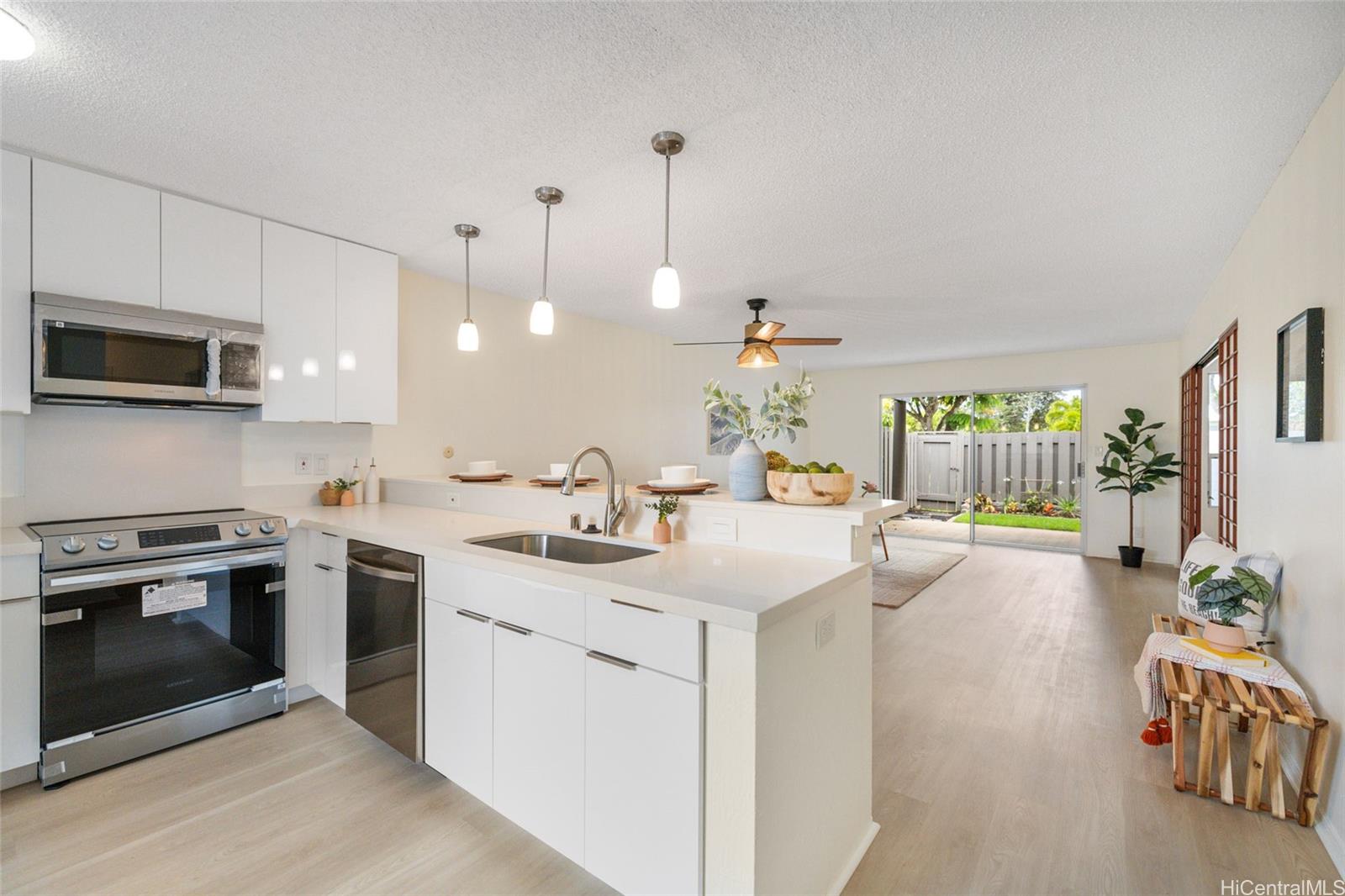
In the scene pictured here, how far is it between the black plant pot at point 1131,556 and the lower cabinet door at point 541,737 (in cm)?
666

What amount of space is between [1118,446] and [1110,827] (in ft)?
17.6

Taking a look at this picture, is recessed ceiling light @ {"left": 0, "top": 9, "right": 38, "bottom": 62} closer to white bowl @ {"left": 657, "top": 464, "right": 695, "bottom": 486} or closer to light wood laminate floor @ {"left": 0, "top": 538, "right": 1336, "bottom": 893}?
white bowl @ {"left": 657, "top": 464, "right": 695, "bottom": 486}

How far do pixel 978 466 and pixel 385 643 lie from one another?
26.7 ft

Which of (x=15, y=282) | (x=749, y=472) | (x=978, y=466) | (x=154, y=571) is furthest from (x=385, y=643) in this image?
(x=978, y=466)

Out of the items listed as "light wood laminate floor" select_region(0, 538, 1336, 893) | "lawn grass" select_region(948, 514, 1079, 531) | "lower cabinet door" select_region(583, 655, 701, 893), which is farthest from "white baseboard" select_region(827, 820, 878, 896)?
"lawn grass" select_region(948, 514, 1079, 531)

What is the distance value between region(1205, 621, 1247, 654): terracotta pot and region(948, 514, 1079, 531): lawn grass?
687cm

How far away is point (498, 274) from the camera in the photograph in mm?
3777

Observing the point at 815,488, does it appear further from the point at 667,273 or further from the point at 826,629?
the point at 667,273

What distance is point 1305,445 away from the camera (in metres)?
2.10

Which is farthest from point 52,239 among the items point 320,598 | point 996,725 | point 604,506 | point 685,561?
point 996,725

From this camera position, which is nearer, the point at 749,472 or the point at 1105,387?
the point at 749,472

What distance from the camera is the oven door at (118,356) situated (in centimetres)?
218

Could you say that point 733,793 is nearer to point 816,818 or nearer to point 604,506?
point 816,818

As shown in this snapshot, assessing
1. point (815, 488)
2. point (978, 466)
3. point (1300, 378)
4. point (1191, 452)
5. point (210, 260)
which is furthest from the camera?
point (978, 466)
